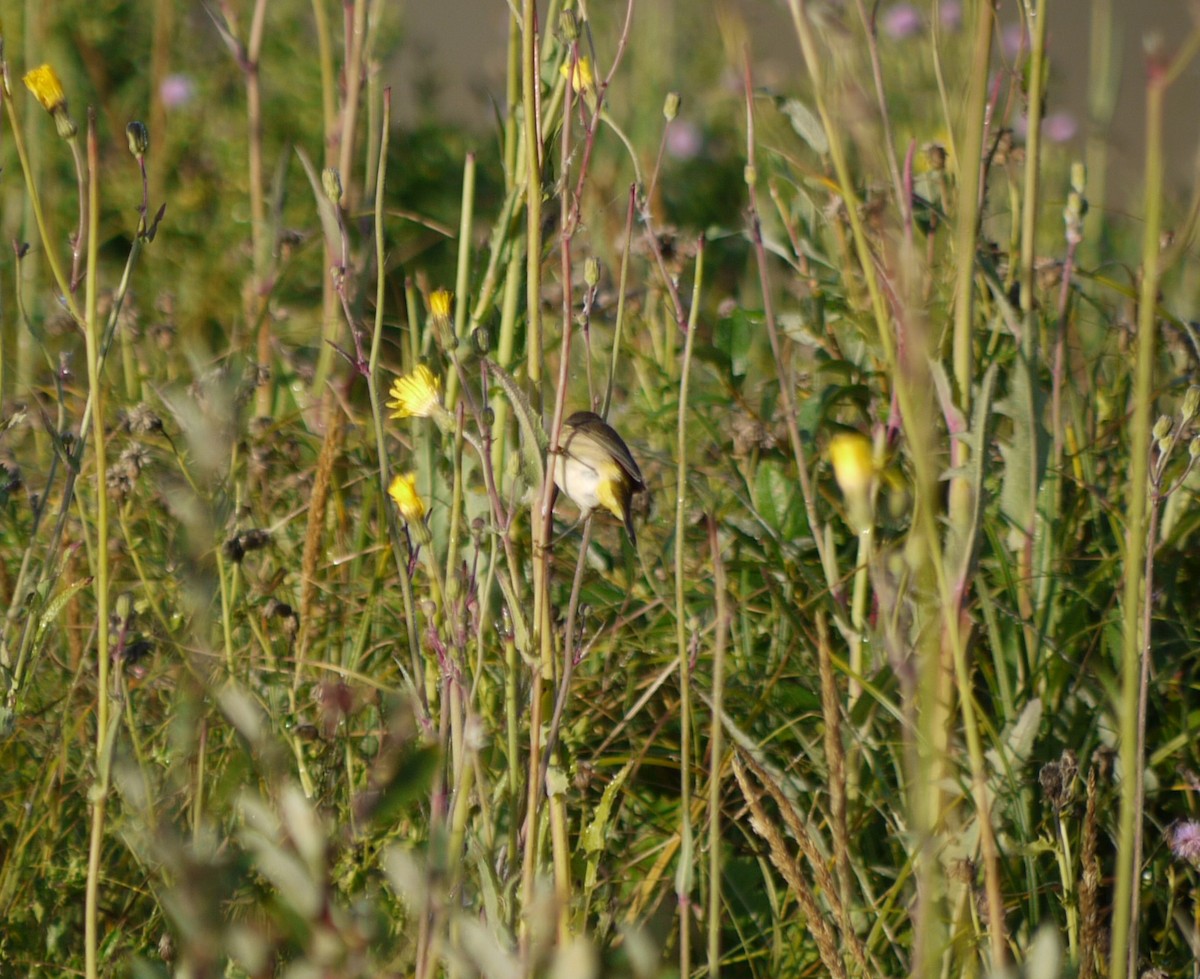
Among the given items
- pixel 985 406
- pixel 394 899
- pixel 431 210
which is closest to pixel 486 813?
pixel 394 899

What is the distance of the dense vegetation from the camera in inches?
33.7

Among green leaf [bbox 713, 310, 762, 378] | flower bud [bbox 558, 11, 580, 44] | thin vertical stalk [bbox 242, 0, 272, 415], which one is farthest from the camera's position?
thin vertical stalk [bbox 242, 0, 272, 415]

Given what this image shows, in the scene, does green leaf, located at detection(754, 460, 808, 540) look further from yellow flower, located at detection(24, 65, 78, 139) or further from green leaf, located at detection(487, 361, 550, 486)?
yellow flower, located at detection(24, 65, 78, 139)

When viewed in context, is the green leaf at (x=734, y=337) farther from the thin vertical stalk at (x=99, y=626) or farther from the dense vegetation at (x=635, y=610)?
the thin vertical stalk at (x=99, y=626)

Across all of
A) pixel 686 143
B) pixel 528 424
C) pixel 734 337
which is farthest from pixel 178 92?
pixel 528 424

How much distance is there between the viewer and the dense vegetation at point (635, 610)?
86cm

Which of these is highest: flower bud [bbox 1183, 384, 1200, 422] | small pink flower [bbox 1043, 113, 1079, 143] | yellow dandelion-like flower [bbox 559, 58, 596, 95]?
yellow dandelion-like flower [bbox 559, 58, 596, 95]

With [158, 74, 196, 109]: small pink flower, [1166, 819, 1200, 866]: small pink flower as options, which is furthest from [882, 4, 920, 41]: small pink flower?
[1166, 819, 1200, 866]: small pink flower

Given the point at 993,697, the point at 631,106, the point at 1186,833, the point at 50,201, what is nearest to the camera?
the point at 1186,833

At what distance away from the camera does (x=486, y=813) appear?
99 cm

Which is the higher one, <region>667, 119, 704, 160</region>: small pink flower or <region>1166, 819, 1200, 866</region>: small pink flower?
<region>667, 119, 704, 160</region>: small pink flower

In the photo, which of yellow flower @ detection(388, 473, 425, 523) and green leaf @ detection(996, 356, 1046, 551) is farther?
green leaf @ detection(996, 356, 1046, 551)

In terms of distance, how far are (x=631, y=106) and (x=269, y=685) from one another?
11.8ft

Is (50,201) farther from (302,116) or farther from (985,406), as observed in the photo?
(985,406)
